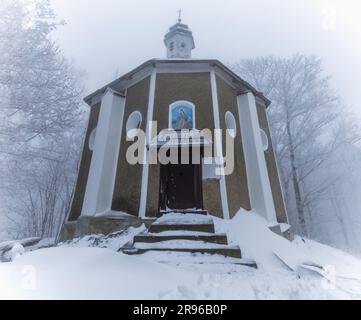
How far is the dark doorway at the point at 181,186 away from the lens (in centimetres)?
924

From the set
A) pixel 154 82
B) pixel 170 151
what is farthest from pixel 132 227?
pixel 154 82

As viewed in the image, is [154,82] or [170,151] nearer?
[170,151]

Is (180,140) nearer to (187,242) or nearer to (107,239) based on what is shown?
(187,242)

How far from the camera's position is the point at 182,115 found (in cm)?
987

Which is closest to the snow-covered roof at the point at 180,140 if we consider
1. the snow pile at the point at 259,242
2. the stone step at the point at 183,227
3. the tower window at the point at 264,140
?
the snow pile at the point at 259,242

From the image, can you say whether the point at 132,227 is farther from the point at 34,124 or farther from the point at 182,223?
the point at 34,124

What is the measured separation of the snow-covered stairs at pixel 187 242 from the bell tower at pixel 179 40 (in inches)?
417

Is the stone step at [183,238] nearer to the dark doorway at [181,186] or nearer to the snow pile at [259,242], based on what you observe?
the snow pile at [259,242]

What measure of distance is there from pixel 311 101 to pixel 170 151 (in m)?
11.6

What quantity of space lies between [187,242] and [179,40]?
1230 cm

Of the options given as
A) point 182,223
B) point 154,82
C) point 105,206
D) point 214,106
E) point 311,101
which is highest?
point 311,101

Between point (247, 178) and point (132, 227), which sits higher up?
point (247, 178)

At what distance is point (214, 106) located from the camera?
980 centimetres
